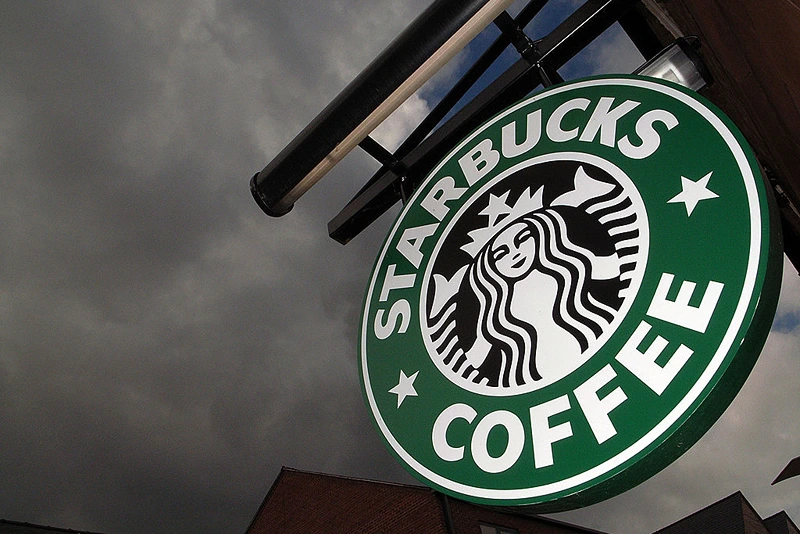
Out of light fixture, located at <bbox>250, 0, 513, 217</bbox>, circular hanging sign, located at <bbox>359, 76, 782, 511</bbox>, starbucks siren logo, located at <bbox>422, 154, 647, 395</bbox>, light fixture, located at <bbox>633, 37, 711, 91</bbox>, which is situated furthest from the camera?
light fixture, located at <bbox>633, 37, 711, 91</bbox>

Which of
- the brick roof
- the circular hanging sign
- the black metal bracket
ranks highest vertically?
the brick roof

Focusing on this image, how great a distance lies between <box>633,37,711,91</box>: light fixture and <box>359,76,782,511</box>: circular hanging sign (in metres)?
0.34

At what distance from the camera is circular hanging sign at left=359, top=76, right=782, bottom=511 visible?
3.98 ft

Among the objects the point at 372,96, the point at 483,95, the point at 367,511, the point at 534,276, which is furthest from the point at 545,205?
the point at 367,511

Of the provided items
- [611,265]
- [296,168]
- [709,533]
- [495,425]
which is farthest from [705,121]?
[709,533]

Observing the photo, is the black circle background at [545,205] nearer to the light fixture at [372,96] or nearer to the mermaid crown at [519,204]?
the mermaid crown at [519,204]

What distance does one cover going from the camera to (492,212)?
5.83ft

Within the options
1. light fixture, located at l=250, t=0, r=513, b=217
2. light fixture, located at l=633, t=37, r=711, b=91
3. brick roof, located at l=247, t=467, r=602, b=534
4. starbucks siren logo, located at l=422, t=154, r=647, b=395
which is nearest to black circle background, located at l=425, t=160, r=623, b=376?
starbucks siren logo, located at l=422, t=154, r=647, b=395

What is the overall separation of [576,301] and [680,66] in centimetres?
104

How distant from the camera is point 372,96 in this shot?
1.94m

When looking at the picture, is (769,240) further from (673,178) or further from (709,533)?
(709,533)

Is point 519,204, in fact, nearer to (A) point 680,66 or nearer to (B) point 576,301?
(B) point 576,301

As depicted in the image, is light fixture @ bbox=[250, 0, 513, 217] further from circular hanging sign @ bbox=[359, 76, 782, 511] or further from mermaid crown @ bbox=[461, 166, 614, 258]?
mermaid crown @ bbox=[461, 166, 614, 258]

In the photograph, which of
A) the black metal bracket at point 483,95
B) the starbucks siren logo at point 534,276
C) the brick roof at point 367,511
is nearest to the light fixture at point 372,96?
the starbucks siren logo at point 534,276
